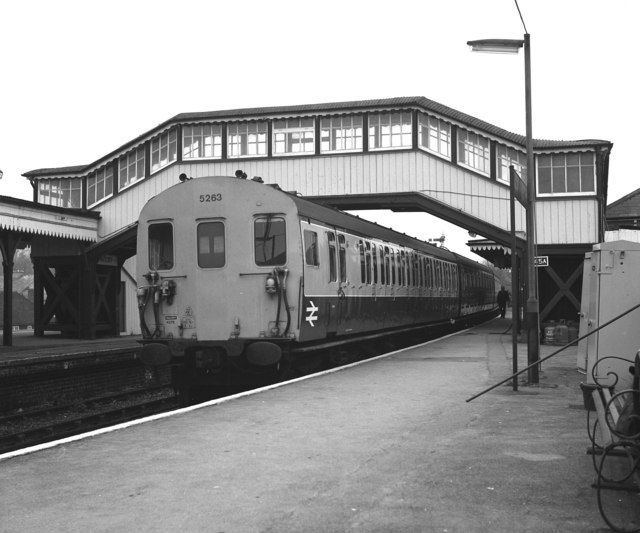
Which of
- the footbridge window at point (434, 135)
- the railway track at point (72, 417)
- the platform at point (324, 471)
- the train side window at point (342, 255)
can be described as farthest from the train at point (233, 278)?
the footbridge window at point (434, 135)

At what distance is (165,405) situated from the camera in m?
14.4

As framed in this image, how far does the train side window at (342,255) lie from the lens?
13703 mm

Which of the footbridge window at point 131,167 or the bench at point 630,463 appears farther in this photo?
the footbridge window at point 131,167

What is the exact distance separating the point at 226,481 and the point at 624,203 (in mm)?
34301

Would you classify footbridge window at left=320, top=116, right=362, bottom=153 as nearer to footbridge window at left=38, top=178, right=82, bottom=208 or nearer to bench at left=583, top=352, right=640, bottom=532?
footbridge window at left=38, top=178, right=82, bottom=208

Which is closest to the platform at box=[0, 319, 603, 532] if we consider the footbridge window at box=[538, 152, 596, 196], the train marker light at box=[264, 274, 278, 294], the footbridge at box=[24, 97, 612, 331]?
the train marker light at box=[264, 274, 278, 294]

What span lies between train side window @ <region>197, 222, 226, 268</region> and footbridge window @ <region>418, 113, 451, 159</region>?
1228 cm

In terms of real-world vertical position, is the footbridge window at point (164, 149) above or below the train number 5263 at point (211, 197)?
above

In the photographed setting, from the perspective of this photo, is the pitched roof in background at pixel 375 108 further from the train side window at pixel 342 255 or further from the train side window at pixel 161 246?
the train side window at pixel 161 246

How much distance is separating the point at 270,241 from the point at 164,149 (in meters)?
14.6

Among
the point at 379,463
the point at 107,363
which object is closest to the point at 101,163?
the point at 107,363

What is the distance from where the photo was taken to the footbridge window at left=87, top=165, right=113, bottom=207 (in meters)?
26.2

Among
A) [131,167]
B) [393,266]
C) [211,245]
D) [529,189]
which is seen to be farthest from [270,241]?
[131,167]

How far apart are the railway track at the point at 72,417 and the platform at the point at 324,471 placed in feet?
12.2
